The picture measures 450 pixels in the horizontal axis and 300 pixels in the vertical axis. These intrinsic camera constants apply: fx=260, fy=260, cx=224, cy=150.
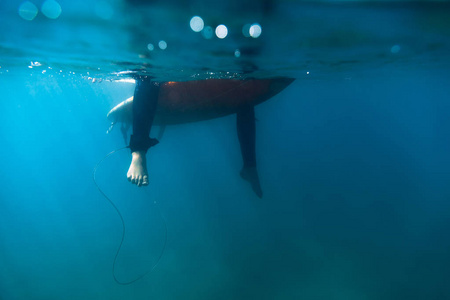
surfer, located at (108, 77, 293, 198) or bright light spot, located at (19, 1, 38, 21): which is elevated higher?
bright light spot, located at (19, 1, 38, 21)

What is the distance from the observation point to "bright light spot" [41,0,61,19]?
3.43m

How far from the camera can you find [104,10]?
3.54m

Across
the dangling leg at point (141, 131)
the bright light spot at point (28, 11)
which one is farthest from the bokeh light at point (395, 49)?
the bright light spot at point (28, 11)

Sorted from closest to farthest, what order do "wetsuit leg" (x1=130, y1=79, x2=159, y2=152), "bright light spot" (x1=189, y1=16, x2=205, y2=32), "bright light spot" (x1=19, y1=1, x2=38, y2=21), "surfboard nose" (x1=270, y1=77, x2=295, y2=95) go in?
"bright light spot" (x1=19, y1=1, x2=38, y2=21)
"bright light spot" (x1=189, y1=16, x2=205, y2=32)
"wetsuit leg" (x1=130, y1=79, x2=159, y2=152)
"surfboard nose" (x1=270, y1=77, x2=295, y2=95)

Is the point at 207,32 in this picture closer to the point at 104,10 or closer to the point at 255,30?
the point at 255,30

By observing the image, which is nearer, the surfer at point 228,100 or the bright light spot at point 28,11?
the bright light spot at point 28,11

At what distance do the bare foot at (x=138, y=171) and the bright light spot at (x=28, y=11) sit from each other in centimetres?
257

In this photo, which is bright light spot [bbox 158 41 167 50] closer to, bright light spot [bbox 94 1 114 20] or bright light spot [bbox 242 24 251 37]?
bright light spot [bbox 94 1 114 20]

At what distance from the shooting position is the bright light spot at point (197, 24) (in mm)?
3873

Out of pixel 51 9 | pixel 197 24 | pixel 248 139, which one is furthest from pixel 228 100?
pixel 51 9

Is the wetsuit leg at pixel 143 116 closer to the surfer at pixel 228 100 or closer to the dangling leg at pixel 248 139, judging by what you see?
the surfer at pixel 228 100

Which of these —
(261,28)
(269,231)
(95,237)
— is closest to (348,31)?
(261,28)

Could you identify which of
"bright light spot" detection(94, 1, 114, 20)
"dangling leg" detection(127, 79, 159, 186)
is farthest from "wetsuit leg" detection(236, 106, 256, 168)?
"bright light spot" detection(94, 1, 114, 20)

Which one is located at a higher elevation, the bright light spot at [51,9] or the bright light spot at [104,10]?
the bright light spot at [51,9]
